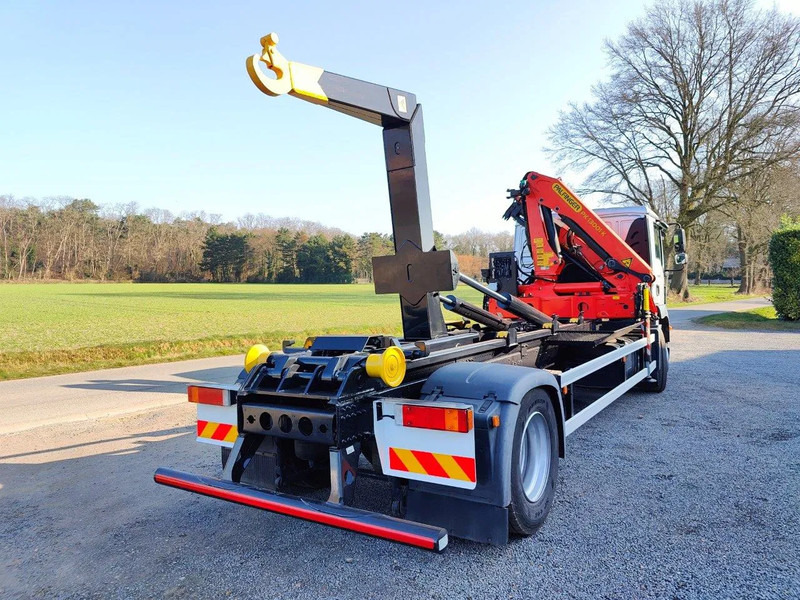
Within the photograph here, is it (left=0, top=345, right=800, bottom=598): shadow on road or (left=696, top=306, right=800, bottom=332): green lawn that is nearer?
(left=0, top=345, right=800, bottom=598): shadow on road

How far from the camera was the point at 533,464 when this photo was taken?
140 inches

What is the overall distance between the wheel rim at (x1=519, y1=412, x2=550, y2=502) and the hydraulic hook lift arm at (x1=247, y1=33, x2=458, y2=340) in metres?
1.05

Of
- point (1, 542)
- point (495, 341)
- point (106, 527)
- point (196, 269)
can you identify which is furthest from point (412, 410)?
point (196, 269)

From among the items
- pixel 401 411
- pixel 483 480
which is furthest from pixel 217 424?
pixel 483 480

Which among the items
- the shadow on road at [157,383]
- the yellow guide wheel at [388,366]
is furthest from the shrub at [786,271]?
the yellow guide wheel at [388,366]

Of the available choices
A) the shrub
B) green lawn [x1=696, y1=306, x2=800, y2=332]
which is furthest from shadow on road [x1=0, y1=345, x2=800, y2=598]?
the shrub

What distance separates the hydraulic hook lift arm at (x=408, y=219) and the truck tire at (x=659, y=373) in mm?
4505

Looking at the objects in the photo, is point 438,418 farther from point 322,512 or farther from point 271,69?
point 271,69

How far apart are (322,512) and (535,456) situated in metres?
1.52

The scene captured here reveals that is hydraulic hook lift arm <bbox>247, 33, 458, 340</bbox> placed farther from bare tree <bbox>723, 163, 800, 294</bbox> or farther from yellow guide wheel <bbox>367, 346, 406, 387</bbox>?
bare tree <bbox>723, 163, 800, 294</bbox>

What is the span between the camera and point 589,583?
2.82 m

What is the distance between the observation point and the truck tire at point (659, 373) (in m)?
7.51

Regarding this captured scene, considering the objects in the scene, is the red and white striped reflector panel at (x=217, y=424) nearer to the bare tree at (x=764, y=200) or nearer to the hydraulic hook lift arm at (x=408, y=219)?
the hydraulic hook lift arm at (x=408, y=219)

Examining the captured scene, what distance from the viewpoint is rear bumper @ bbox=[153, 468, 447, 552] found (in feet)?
8.23
